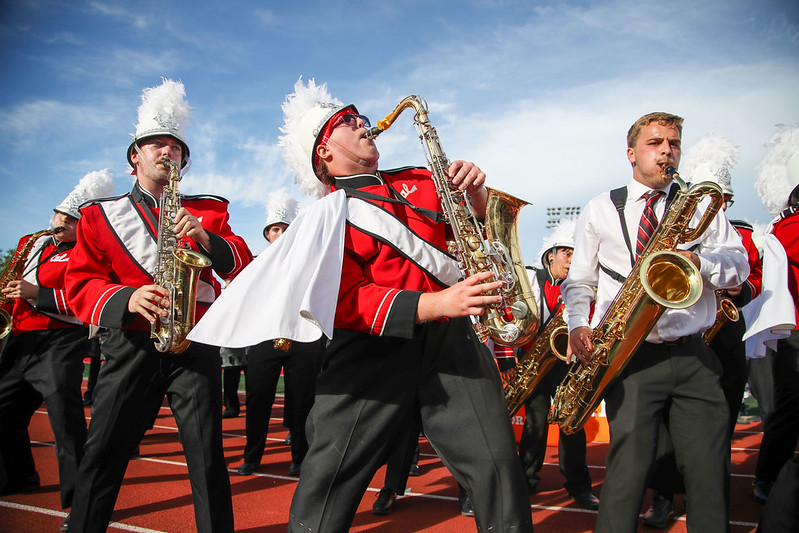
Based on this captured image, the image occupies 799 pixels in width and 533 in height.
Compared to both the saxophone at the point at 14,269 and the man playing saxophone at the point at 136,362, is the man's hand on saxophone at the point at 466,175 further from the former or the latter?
the saxophone at the point at 14,269

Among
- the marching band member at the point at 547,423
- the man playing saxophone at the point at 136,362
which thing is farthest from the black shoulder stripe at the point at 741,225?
the man playing saxophone at the point at 136,362

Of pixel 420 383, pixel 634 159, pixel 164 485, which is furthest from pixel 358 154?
pixel 164 485

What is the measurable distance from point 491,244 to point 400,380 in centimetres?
73

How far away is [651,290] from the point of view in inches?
107

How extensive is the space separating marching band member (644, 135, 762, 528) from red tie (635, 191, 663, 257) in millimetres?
727

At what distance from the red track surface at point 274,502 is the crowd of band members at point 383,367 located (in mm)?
208

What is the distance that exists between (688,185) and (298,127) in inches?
86.1

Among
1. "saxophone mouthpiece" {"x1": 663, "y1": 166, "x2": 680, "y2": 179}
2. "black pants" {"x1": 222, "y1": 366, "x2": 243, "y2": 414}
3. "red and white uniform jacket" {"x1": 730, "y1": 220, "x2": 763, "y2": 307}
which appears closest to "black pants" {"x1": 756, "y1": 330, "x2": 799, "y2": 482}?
"red and white uniform jacket" {"x1": 730, "y1": 220, "x2": 763, "y2": 307}

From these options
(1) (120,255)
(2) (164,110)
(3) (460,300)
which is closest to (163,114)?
(2) (164,110)

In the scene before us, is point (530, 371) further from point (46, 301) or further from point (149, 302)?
point (46, 301)

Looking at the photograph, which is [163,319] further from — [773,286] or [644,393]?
[773,286]

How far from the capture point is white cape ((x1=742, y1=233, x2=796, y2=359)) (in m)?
3.77

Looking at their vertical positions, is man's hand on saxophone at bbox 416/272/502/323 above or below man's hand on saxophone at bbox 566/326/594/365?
above

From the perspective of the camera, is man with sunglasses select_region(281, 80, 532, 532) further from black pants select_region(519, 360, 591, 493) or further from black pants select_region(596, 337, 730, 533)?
black pants select_region(519, 360, 591, 493)
